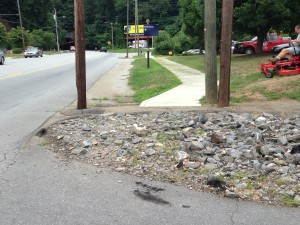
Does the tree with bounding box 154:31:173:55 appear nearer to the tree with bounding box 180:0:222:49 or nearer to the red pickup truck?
the tree with bounding box 180:0:222:49

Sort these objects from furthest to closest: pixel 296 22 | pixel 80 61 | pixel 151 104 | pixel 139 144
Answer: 1. pixel 296 22
2. pixel 151 104
3. pixel 80 61
4. pixel 139 144

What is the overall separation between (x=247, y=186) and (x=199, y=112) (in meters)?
4.09

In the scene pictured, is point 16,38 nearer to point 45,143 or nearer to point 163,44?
point 163,44

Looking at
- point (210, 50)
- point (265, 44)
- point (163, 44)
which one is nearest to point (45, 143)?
point (210, 50)

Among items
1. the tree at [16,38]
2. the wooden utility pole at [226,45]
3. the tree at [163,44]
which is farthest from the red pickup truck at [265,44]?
the tree at [16,38]

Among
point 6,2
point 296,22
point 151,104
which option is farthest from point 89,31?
point 151,104

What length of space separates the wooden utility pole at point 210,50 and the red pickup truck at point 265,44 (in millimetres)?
17600

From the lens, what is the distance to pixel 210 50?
921 cm

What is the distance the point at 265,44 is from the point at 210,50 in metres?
18.9

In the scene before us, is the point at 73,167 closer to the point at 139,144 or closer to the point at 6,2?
the point at 139,144

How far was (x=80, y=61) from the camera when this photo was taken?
29.7 feet

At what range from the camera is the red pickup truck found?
25939 mm

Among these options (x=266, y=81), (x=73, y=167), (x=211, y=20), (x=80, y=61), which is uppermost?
(x=211, y=20)

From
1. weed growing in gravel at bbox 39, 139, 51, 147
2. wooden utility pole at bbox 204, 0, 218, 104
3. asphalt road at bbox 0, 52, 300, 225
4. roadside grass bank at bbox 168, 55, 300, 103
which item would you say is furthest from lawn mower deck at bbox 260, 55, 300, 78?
asphalt road at bbox 0, 52, 300, 225
